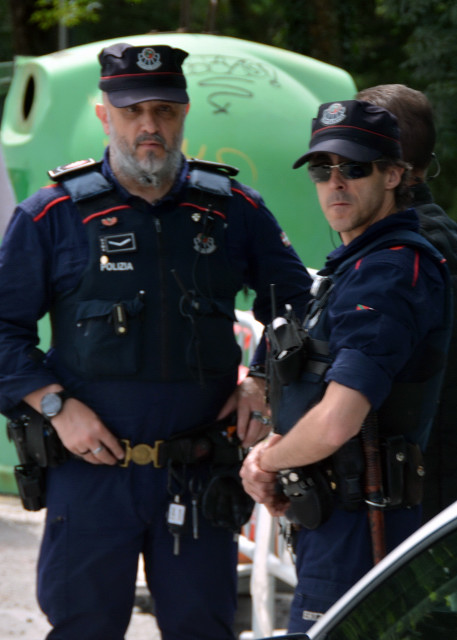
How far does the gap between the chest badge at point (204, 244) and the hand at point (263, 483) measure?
0.69m

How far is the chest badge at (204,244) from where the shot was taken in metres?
3.09

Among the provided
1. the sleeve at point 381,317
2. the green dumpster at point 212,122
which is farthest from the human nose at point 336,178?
the green dumpster at point 212,122

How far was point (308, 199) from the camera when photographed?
19.1 ft

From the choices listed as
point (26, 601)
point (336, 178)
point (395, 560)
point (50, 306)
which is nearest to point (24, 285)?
point (50, 306)

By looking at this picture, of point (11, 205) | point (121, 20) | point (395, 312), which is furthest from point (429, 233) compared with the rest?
point (121, 20)

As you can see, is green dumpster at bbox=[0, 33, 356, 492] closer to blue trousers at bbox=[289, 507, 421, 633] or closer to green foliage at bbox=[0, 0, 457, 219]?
green foliage at bbox=[0, 0, 457, 219]

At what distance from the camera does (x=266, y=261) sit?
10.6 ft

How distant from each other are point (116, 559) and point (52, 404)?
49 cm

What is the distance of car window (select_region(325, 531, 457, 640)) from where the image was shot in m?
1.76

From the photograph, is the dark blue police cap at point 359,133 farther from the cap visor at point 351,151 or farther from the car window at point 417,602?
the car window at point 417,602

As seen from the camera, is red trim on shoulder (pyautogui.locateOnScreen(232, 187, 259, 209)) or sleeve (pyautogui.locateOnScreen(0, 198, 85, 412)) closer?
sleeve (pyautogui.locateOnScreen(0, 198, 85, 412))

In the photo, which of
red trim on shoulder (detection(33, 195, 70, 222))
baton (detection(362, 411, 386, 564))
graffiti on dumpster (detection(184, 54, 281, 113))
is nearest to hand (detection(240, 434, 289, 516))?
baton (detection(362, 411, 386, 564))

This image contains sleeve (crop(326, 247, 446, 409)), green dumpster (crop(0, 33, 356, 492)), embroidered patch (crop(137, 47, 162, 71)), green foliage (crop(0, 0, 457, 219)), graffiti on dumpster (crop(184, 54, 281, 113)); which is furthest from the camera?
green foliage (crop(0, 0, 457, 219))

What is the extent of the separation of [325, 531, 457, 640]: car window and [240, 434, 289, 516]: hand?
748 millimetres
